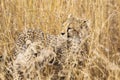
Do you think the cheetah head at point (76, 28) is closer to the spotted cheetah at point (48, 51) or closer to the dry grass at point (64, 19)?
the spotted cheetah at point (48, 51)

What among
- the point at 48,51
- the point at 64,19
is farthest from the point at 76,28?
the point at 64,19

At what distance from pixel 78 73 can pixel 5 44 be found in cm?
53

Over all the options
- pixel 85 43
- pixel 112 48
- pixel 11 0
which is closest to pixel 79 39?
pixel 85 43

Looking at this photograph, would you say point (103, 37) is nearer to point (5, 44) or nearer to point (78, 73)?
point (78, 73)

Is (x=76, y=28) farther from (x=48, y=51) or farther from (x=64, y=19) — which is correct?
(x=64, y=19)

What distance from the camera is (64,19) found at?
109 inches

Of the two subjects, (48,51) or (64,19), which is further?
(64,19)

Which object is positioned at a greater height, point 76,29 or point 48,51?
point 76,29

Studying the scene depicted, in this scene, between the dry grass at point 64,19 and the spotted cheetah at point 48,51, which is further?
the dry grass at point 64,19

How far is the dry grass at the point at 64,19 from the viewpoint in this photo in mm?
2529

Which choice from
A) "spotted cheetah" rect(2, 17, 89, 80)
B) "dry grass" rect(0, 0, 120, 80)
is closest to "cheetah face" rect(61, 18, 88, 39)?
"spotted cheetah" rect(2, 17, 89, 80)

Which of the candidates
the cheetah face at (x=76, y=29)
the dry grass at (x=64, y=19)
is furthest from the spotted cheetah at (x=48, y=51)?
the dry grass at (x=64, y=19)

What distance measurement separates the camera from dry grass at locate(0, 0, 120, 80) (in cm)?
253

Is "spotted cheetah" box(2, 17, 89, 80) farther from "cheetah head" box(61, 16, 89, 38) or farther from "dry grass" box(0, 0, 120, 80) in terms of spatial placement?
"dry grass" box(0, 0, 120, 80)
